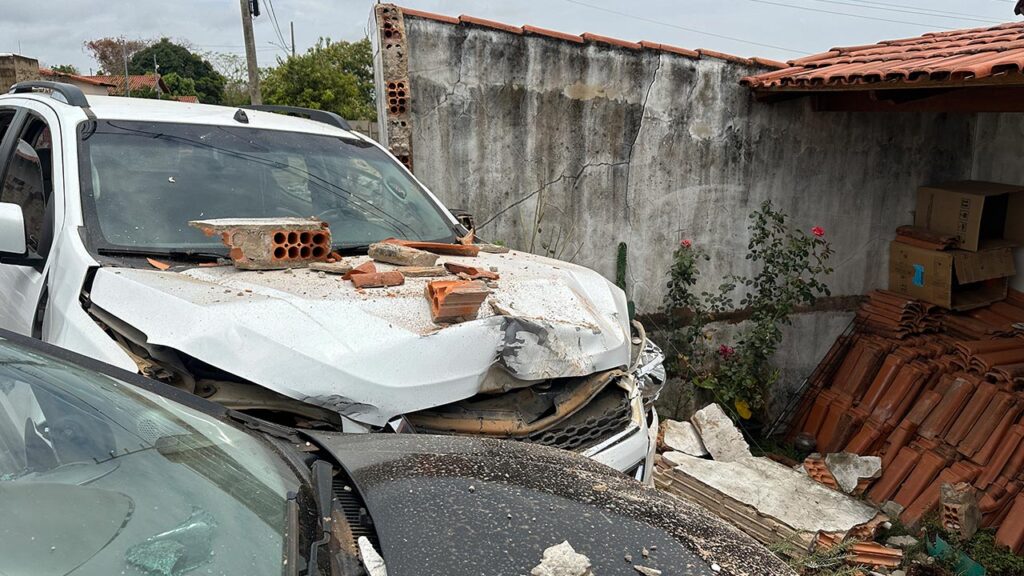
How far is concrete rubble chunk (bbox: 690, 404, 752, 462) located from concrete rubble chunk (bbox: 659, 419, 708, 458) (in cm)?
6

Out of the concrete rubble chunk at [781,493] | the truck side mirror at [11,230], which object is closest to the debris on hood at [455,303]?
the truck side mirror at [11,230]

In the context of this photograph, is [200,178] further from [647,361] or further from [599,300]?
[647,361]

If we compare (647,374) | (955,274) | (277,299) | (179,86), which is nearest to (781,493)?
(647,374)

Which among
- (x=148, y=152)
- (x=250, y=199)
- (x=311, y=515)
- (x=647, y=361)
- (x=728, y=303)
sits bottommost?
(x=728, y=303)

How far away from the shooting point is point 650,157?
20.5 feet

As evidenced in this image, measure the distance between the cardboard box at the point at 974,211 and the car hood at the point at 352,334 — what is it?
5.23 metres

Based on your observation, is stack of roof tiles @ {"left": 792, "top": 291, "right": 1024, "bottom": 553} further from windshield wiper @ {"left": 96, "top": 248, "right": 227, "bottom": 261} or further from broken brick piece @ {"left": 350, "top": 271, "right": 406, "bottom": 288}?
windshield wiper @ {"left": 96, "top": 248, "right": 227, "bottom": 261}

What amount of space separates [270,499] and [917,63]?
556cm

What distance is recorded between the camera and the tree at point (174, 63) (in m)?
43.4

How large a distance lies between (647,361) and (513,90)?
3.25 meters

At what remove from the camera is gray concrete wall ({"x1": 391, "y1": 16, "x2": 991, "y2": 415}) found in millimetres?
5777

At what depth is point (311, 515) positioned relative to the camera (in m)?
1.46

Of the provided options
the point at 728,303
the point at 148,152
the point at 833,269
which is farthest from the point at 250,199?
the point at 833,269

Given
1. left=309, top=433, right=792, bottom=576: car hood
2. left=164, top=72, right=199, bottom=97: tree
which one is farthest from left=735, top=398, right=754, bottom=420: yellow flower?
left=164, top=72, right=199, bottom=97: tree
